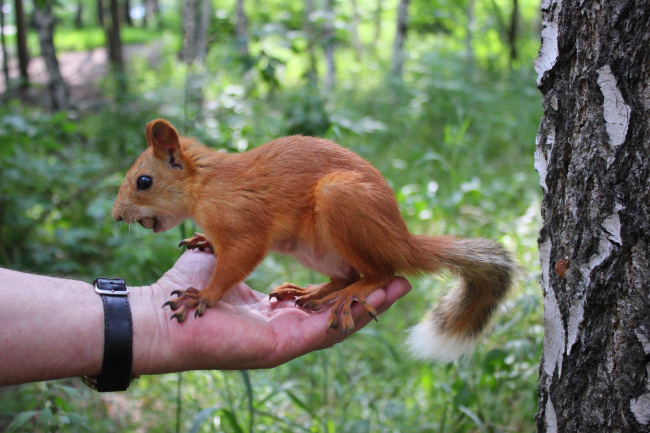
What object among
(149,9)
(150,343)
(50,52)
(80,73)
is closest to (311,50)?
(50,52)

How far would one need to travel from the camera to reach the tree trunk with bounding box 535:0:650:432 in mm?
1343

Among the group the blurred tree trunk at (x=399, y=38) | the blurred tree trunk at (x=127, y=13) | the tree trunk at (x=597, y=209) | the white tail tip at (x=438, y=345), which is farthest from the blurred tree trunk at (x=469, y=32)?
the blurred tree trunk at (x=127, y=13)

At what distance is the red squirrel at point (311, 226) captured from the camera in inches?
75.4

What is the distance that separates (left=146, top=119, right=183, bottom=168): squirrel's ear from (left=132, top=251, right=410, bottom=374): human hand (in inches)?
21.6

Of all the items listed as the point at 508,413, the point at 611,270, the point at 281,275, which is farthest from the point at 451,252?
the point at 281,275

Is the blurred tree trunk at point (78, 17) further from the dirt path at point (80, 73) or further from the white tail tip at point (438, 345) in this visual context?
the white tail tip at point (438, 345)

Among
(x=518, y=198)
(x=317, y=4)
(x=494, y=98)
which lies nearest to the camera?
(x=518, y=198)

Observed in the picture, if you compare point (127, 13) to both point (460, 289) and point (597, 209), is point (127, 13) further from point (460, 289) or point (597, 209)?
point (597, 209)

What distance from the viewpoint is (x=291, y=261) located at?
4.83 meters

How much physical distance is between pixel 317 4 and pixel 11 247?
14.3 meters

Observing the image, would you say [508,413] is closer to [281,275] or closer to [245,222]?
[245,222]

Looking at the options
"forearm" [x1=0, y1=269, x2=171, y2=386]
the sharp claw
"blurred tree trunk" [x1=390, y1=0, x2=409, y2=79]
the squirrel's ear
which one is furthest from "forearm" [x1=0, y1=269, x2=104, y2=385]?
"blurred tree trunk" [x1=390, y1=0, x2=409, y2=79]

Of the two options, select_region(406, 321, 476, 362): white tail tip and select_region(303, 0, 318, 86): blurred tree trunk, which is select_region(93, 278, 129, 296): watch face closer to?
select_region(406, 321, 476, 362): white tail tip

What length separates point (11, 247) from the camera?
4305 millimetres
